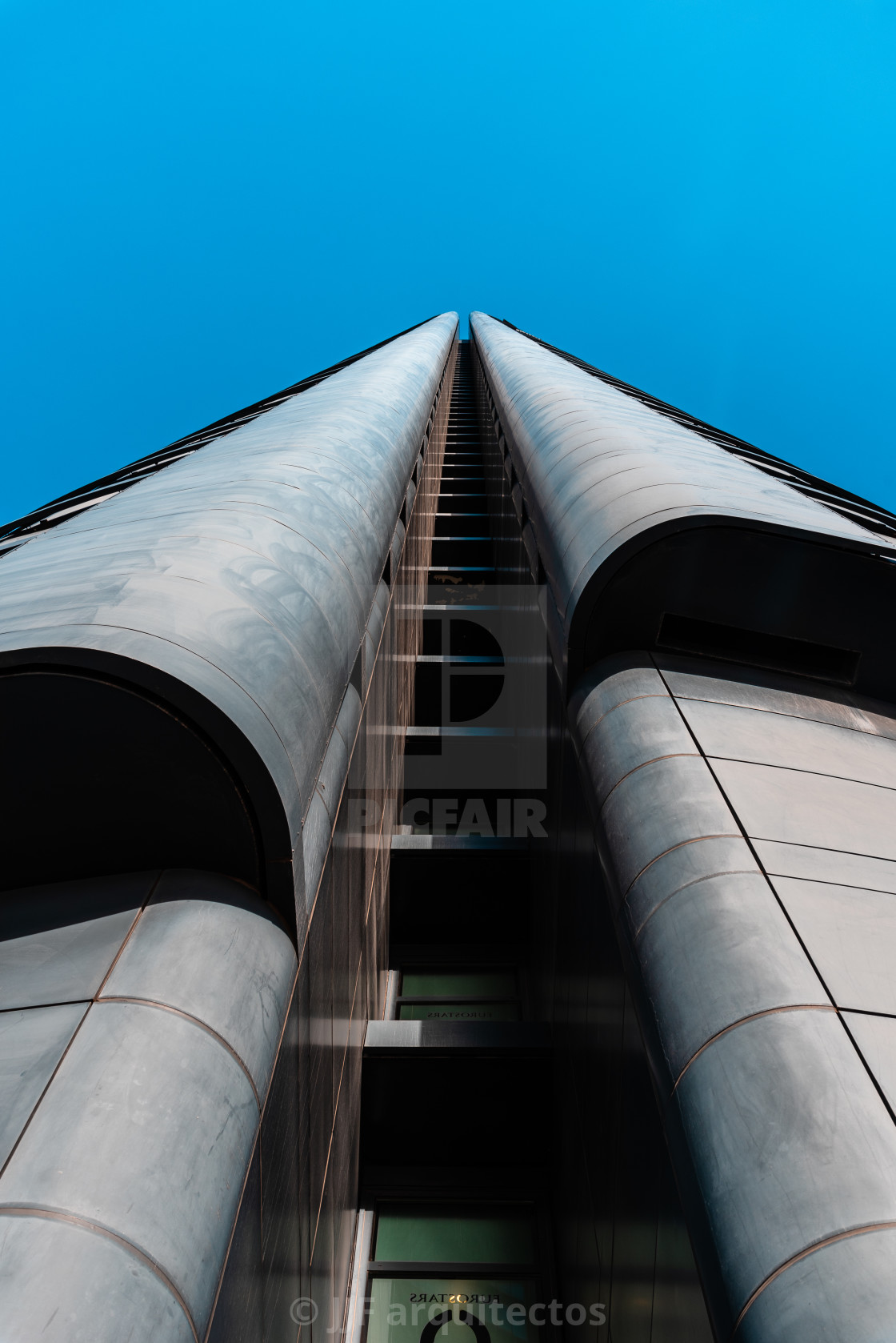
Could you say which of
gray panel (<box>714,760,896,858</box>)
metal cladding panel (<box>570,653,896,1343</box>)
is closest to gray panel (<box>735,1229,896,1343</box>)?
metal cladding panel (<box>570,653,896,1343</box>)

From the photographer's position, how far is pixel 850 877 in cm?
464

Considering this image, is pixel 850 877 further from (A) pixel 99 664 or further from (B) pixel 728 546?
(A) pixel 99 664

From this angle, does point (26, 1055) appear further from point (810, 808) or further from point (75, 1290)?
point (810, 808)

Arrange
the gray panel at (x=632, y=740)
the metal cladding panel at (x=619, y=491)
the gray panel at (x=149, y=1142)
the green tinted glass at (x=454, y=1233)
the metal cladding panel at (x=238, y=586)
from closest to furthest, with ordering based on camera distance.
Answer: the gray panel at (x=149, y=1142) → the metal cladding panel at (x=238, y=586) → the gray panel at (x=632, y=740) → the metal cladding panel at (x=619, y=491) → the green tinted glass at (x=454, y=1233)

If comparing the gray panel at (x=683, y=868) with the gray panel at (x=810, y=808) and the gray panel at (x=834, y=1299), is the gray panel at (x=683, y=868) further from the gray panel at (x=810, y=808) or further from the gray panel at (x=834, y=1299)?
the gray panel at (x=834, y=1299)

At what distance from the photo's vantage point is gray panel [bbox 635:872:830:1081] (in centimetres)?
381

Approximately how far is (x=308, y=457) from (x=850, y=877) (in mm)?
6273

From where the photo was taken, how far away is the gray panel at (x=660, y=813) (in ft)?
16.3

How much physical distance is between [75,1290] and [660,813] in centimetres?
379

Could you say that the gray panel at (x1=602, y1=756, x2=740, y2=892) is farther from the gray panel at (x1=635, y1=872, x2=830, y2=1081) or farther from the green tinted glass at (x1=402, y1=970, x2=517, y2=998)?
the green tinted glass at (x1=402, y1=970, x2=517, y2=998)

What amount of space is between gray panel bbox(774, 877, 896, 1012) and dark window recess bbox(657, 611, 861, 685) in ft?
9.87

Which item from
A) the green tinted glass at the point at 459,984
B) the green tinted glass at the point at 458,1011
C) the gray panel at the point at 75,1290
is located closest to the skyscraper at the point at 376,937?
the gray panel at the point at 75,1290

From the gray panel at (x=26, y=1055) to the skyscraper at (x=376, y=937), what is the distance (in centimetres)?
2

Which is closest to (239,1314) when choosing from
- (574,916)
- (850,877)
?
(850,877)
